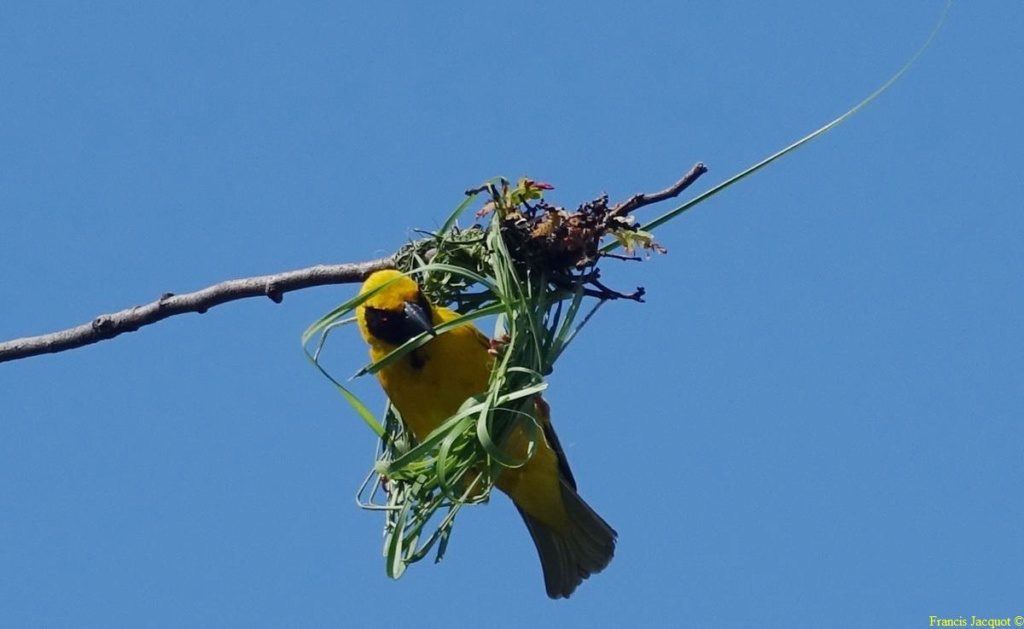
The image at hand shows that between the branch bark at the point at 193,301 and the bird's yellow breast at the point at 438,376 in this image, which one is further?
the bird's yellow breast at the point at 438,376

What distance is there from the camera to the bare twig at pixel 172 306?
9.77 ft

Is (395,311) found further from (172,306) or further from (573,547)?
(573,547)

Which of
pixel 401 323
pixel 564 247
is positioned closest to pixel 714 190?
pixel 564 247

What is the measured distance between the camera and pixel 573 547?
4.48 m

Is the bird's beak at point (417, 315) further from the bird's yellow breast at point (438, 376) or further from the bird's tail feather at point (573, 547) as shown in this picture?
the bird's tail feather at point (573, 547)

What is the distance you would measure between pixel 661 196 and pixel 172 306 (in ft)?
3.63

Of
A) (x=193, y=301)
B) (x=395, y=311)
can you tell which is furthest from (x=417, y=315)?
(x=193, y=301)

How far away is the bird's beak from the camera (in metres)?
3.57

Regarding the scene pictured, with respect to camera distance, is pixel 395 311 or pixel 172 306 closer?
pixel 172 306

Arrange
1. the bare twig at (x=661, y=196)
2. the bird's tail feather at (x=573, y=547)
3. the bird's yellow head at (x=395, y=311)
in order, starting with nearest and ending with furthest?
1. the bare twig at (x=661, y=196)
2. the bird's yellow head at (x=395, y=311)
3. the bird's tail feather at (x=573, y=547)

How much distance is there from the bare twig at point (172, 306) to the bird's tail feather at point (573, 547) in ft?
5.38

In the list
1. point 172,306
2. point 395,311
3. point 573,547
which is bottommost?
point 172,306

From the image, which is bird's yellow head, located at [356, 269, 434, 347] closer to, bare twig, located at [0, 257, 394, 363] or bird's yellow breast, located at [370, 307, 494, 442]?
bird's yellow breast, located at [370, 307, 494, 442]

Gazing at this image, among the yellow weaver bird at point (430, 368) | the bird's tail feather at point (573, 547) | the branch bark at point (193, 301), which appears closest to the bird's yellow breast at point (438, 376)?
the yellow weaver bird at point (430, 368)
